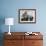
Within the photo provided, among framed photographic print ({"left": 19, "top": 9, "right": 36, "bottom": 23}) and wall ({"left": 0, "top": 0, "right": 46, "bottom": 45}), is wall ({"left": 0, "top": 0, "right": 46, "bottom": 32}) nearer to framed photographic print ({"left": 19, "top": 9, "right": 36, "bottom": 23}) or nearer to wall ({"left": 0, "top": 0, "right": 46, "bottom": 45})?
wall ({"left": 0, "top": 0, "right": 46, "bottom": 45})

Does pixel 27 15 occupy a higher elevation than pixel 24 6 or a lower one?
lower

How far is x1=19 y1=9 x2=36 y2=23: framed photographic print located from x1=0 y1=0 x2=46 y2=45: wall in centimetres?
11

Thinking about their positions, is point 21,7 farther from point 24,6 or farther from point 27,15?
point 27,15

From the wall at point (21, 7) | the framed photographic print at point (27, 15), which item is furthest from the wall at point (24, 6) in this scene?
the framed photographic print at point (27, 15)

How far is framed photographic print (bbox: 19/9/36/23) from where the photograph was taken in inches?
179

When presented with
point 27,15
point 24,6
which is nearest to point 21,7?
point 24,6

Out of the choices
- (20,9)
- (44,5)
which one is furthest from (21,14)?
(44,5)

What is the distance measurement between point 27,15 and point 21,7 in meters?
0.35

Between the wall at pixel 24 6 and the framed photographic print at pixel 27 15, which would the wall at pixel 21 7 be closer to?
the wall at pixel 24 6

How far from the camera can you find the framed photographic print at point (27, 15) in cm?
455

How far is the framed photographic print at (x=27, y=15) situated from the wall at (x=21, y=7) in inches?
4.2

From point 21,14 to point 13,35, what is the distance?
89cm

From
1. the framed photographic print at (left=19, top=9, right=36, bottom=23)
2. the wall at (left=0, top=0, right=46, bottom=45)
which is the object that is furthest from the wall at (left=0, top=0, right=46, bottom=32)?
the framed photographic print at (left=19, top=9, right=36, bottom=23)

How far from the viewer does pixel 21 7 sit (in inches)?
179
